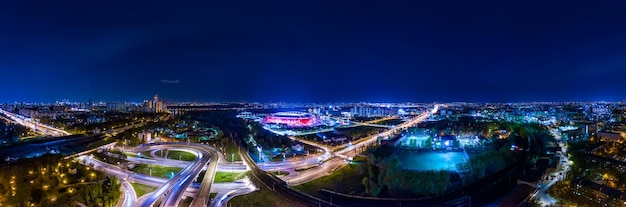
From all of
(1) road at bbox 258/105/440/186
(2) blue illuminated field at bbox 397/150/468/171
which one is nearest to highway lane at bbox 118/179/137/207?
(1) road at bbox 258/105/440/186

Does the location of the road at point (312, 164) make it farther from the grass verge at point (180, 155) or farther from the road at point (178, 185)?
the grass verge at point (180, 155)

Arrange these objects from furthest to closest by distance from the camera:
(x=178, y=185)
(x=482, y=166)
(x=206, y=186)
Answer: (x=482, y=166) < (x=206, y=186) < (x=178, y=185)

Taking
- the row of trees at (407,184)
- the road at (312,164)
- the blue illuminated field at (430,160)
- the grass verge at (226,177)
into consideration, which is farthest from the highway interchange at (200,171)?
the row of trees at (407,184)

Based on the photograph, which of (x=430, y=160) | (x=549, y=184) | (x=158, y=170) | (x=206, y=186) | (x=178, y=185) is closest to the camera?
(x=178, y=185)

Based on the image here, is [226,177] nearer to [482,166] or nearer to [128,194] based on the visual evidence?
[128,194]

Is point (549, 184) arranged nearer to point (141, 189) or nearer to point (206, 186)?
point (206, 186)

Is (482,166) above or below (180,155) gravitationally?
above

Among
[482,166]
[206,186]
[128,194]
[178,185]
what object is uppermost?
[482,166]

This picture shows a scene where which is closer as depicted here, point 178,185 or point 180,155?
point 178,185

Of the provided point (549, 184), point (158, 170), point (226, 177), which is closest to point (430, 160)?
point (549, 184)
